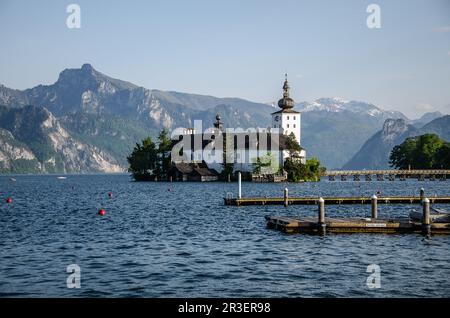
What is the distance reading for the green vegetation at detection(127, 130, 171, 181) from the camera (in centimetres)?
19275

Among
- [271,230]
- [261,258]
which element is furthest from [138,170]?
[261,258]

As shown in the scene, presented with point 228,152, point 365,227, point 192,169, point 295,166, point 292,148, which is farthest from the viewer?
point 192,169

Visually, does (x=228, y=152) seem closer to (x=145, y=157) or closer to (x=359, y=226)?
(x=145, y=157)

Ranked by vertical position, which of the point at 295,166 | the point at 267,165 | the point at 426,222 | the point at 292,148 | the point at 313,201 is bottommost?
the point at 426,222

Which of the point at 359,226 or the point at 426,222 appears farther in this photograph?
the point at 359,226

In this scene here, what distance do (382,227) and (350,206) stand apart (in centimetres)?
3027

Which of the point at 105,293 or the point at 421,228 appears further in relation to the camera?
the point at 421,228

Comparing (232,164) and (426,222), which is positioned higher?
(232,164)

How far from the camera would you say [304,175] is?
17125cm

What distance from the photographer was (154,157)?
19462cm

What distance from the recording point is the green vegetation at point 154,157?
193 m

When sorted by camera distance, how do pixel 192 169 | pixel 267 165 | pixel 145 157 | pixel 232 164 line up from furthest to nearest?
pixel 145 157 < pixel 192 169 < pixel 232 164 < pixel 267 165

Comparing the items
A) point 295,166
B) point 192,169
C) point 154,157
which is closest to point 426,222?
point 295,166

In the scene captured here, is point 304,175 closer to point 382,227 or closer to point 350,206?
point 350,206
